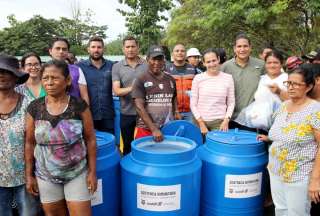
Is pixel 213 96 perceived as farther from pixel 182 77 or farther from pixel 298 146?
pixel 298 146

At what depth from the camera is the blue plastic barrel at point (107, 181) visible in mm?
2623

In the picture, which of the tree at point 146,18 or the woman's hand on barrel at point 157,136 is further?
the tree at point 146,18

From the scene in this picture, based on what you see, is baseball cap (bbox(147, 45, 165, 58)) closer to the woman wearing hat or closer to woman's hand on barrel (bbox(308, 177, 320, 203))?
the woman wearing hat

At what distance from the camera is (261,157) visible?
2.83 m

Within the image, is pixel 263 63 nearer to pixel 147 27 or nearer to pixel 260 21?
pixel 260 21

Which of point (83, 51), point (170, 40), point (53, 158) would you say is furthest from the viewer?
point (83, 51)

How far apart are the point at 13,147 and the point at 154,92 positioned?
4.42 ft

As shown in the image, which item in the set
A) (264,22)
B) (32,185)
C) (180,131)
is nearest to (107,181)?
(32,185)

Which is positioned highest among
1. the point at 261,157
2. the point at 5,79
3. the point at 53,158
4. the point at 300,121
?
the point at 5,79

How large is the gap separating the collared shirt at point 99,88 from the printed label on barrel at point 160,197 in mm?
1447

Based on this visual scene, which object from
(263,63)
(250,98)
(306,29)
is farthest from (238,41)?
(306,29)

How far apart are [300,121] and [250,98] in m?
1.22

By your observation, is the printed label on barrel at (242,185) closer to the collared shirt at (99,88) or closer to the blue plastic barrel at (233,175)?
the blue plastic barrel at (233,175)

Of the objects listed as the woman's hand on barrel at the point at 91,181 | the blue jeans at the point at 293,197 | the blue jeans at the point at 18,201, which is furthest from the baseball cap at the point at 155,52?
the blue jeans at the point at 18,201
